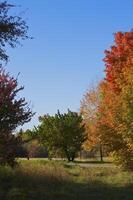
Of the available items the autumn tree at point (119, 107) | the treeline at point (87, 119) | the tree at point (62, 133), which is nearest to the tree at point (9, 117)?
the treeline at point (87, 119)

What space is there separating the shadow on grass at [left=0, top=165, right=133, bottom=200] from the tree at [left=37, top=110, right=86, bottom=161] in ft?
110

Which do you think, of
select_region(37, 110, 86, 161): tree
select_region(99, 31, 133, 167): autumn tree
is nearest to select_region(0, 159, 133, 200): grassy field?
select_region(99, 31, 133, 167): autumn tree

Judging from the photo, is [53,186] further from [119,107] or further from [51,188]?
[119,107]

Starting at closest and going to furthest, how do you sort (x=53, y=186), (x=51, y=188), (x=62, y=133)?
(x=51, y=188) → (x=53, y=186) → (x=62, y=133)

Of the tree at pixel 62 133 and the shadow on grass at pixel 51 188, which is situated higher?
the tree at pixel 62 133

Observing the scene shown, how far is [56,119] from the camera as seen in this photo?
199 ft

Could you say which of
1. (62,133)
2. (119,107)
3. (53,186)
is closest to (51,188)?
(53,186)

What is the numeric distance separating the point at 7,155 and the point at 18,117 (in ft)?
6.44

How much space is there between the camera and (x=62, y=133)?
2376 inches

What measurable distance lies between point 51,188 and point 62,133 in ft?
126

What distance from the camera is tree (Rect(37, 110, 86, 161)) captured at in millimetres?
59625

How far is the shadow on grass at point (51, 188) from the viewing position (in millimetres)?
19672

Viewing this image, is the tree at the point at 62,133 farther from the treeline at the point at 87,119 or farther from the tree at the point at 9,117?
the tree at the point at 9,117

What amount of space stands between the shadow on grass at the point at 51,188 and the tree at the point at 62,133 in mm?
33475
